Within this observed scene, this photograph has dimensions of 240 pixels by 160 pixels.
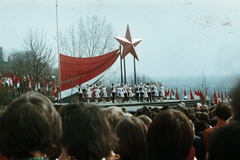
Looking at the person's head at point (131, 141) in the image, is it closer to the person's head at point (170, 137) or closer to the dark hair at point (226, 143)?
the person's head at point (170, 137)

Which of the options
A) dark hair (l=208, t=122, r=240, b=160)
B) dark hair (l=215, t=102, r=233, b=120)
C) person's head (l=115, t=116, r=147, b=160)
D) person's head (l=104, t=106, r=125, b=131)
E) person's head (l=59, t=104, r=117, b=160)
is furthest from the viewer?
dark hair (l=215, t=102, r=233, b=120)

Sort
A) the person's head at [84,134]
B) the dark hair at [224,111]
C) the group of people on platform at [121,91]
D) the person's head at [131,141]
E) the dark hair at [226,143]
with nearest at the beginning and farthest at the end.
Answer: the dark hair at [226,143] < the person's head at [84,134] < the person's head at [131,141] < the dark hair at [224,111] < the group of people on platform at [121,91]

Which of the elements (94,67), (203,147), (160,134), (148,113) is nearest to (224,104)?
(203,147)

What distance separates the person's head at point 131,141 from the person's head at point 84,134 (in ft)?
1.29

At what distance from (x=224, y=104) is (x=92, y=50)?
29974 mm

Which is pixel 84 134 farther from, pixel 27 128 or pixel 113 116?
pixel 113 116

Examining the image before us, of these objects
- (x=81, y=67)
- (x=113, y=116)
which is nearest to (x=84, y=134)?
(x=113, y=116)

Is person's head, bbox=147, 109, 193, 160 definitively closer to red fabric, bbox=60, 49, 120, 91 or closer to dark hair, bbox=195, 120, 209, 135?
dark hair, bbox=195, 120, 209, 135

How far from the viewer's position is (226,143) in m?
1.16

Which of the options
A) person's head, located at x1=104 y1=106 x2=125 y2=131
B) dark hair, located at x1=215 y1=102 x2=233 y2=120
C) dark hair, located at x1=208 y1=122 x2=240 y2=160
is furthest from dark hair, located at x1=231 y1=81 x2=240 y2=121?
dark hair, located at x1=215 y1=102 x2=233 y2=120

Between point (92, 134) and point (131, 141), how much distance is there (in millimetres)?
548

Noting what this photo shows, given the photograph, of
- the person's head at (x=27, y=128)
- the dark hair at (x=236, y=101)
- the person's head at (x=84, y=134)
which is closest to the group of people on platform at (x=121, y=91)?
the person's head at (x=84, y=134)

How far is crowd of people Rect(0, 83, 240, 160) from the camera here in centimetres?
124

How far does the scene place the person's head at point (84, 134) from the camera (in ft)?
5.14
